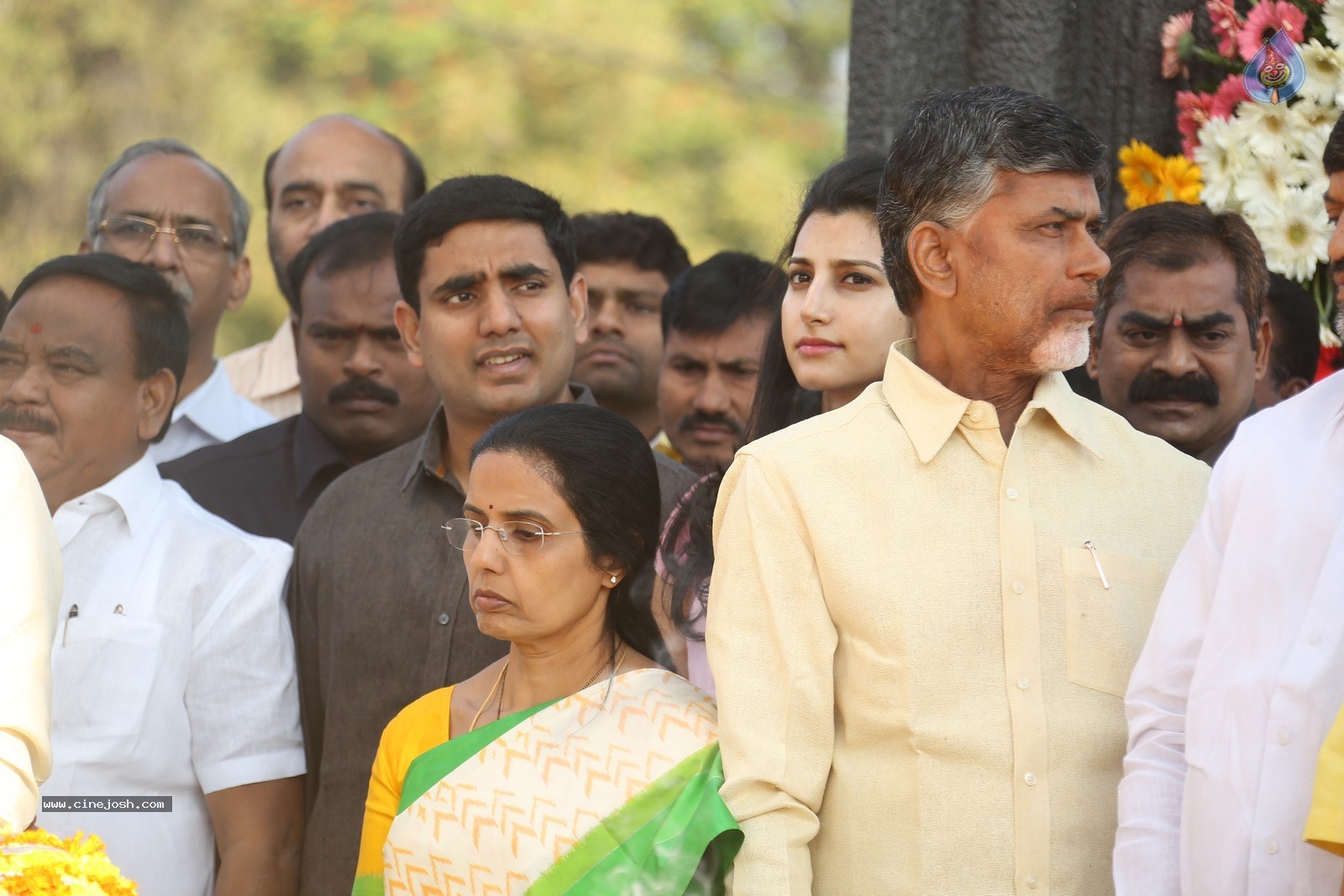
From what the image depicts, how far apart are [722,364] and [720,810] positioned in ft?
6.91

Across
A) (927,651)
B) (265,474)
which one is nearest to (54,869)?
(927,651)

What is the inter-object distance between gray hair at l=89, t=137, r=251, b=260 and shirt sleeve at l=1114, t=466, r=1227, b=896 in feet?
10.9

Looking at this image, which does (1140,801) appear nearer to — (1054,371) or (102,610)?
(1054,371)

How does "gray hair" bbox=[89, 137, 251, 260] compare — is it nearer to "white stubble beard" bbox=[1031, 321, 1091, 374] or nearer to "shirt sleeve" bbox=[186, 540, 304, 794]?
"shirt sleeve" bbox=[186, 540, 304, 794]

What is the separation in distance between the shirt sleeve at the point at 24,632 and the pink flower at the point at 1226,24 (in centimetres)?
277

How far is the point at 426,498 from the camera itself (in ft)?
12.0

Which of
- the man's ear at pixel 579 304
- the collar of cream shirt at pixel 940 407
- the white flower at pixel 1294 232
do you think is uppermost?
the white flower at pixel 1294 232

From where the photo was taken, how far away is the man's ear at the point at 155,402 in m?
3.65

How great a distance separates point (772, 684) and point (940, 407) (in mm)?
498

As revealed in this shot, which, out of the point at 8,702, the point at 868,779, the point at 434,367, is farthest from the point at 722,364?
the point at 8,702

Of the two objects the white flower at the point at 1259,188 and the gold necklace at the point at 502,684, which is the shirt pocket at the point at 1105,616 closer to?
the gold necklace at the point at 502,684

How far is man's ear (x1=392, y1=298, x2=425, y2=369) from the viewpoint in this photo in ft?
12.6

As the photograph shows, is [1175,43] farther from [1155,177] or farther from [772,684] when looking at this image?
[772,684]

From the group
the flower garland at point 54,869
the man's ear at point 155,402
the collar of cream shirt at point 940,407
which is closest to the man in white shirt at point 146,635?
the man's ear at point 155,402
